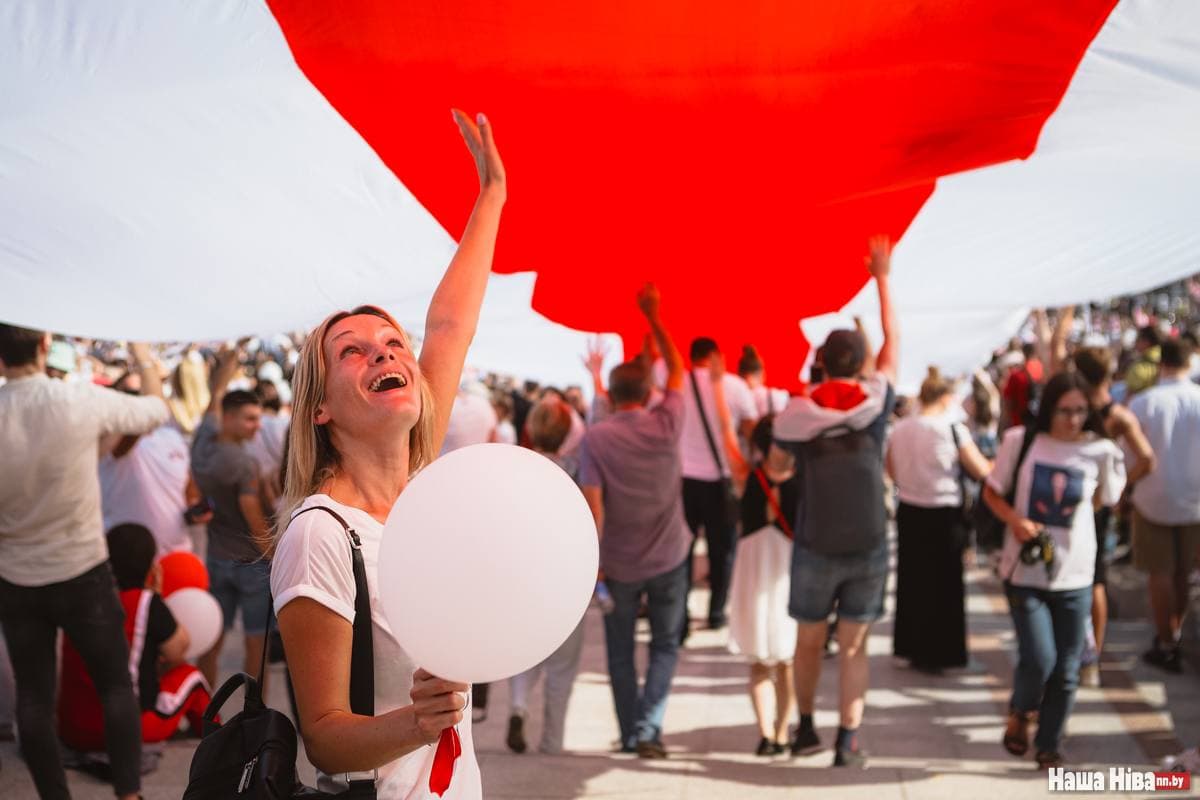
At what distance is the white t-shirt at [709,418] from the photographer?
21.8 ft

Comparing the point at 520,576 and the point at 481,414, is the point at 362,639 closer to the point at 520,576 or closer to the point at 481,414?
the point at 520,576

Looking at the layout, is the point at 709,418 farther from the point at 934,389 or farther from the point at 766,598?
the point at 766,598

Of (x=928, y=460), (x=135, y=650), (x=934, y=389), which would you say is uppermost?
(x=934, y=389)

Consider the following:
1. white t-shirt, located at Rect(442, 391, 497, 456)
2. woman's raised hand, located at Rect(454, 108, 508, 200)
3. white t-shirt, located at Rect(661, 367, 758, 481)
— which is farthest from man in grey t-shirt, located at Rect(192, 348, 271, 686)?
woman's raised hand, located at Rect(454, 108, 508, 200)

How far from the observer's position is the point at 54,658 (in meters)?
4.09

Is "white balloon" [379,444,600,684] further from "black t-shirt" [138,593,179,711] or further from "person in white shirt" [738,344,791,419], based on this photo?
"person in white shirt" [738,344,791,419]

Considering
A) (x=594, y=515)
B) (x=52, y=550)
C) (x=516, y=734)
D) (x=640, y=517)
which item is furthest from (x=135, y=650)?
(x=640, y=517)

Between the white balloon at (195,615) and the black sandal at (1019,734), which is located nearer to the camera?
the black sandal at (1019,734)

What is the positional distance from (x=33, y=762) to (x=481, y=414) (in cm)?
354

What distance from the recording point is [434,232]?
11.9 feet

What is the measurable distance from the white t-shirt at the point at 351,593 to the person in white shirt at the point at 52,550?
2.45 meters

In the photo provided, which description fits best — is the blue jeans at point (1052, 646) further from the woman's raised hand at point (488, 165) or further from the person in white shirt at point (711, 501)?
the woman's raised hand at point (488, 165)

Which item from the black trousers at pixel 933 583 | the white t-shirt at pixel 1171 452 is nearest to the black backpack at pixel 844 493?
the black trousers at pixel 933 583

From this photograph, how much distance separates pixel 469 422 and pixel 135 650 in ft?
8.73
